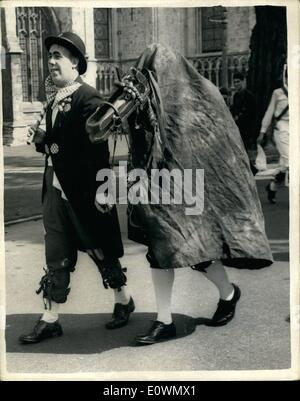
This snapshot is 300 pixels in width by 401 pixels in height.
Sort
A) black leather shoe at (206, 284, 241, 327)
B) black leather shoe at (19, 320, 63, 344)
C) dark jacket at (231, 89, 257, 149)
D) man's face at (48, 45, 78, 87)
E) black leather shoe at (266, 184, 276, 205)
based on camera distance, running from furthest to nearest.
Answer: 1. dark jacket at (231, 89, 257, 149)
2. black leather shoe at (266, 184, 276, 205)
3. black leather shoe at (206, 284, 241, 327)
4. black leather shoe at (19, 320, 63, 344)
5. man's face at (48, 45, 78, 87)

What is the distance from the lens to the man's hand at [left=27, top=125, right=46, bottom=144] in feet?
14.6

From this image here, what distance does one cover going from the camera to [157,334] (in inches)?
178

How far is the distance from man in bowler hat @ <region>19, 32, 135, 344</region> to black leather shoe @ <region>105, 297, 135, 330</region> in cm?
21

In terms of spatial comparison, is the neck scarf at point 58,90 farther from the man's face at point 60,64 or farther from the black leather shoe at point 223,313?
the black leather shoe at point 223,313

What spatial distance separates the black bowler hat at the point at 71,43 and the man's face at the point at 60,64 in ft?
0.09

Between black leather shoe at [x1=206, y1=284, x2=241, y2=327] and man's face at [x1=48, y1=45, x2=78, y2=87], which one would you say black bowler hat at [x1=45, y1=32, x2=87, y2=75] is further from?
black leather shoe at [x1=206, y1=284, x2=241, y2=327]

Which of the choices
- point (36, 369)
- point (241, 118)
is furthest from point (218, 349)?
point (241, 118)

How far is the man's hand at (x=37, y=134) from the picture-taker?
4453 millimetres

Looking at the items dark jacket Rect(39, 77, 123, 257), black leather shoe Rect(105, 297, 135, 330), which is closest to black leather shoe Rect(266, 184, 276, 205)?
black leather shoe Rect(105, 297, 135, 330)

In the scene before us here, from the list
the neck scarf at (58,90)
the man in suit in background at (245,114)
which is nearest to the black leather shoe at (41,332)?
the neck scarf at (58,90)

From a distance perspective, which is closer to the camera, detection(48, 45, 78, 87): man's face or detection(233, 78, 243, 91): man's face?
detection(48, 45, 78, 87): man's face

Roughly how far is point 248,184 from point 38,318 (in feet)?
5.12

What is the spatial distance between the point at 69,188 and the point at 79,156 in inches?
7.7

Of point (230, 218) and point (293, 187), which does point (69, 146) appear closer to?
point (230, 218)
